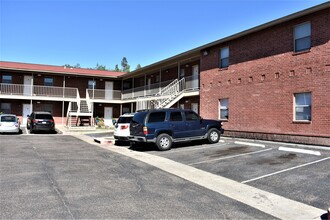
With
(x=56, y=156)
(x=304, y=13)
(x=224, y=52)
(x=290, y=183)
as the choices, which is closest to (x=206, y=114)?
(x=224, y=52)

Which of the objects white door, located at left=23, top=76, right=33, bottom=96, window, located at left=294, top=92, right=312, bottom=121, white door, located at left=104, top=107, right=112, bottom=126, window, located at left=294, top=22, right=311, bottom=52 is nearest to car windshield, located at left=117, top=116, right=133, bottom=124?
window, located at left=294, top=92, right=312, bottom=121

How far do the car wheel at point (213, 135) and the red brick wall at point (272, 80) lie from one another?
226 cm

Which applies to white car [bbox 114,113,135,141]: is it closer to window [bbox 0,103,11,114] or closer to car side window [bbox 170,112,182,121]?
car side window [bbox 170,112,182,121]

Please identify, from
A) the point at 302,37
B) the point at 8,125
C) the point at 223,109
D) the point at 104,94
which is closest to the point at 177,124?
the point at 223,109

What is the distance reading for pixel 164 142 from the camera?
14.0 metres

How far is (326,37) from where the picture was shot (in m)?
12.7

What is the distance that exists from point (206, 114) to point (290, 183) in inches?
485

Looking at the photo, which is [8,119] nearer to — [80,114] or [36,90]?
[80,114]

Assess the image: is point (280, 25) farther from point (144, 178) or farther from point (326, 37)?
point (144, 178)

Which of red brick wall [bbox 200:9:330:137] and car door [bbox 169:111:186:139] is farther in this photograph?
car door [bbox 169:111:186:139]

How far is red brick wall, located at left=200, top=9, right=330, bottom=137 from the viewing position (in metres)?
12.8

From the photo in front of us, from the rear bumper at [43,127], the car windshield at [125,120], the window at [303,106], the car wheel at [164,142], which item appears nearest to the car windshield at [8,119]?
the rear bumper at [43,127]

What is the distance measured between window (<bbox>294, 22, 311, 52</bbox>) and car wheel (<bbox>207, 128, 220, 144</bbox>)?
5.47 meters

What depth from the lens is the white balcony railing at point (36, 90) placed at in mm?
28844
